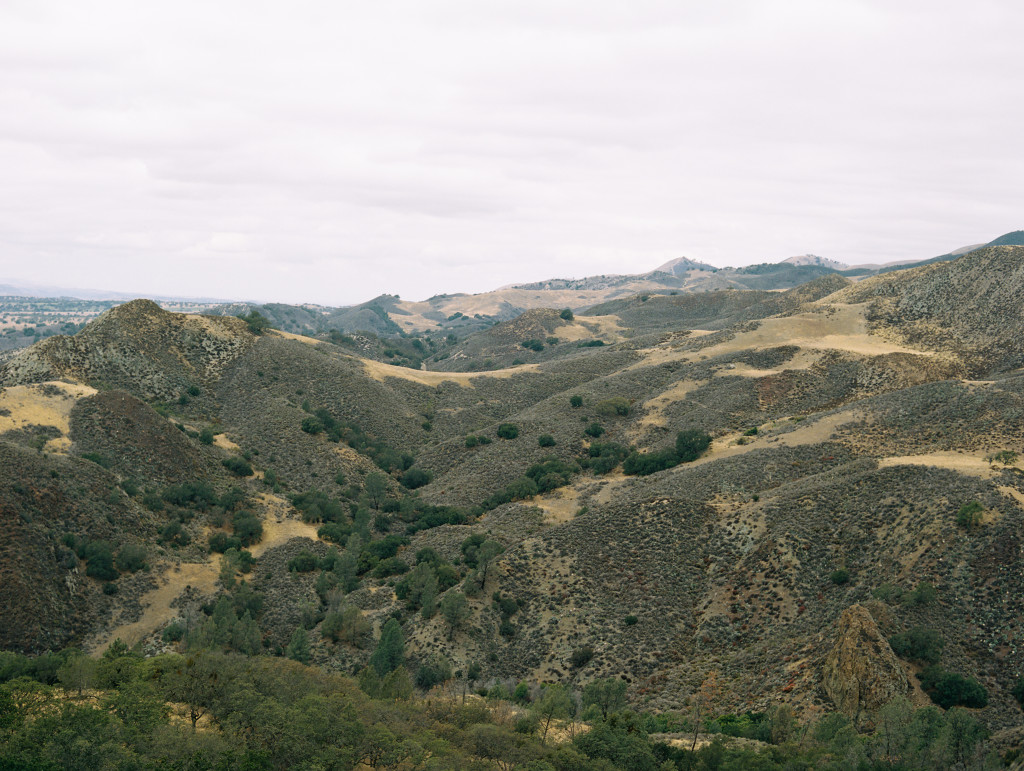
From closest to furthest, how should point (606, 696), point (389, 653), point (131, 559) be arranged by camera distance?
point (606, 696) < point (389, 653) < point (131, 559)

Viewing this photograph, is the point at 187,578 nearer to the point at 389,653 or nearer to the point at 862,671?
the point at 389,653

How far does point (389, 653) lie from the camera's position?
137 ft

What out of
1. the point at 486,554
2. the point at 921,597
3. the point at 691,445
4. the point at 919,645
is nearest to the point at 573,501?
the point at 691,445

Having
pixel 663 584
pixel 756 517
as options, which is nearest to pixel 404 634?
pixel 663 584

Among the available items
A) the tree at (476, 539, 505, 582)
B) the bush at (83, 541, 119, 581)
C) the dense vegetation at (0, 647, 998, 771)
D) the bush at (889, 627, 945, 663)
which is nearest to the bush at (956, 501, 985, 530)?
the bush at (889, 627, 945, 663)

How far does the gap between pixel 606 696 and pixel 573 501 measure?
29.4 m

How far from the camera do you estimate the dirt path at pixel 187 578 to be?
147 feet

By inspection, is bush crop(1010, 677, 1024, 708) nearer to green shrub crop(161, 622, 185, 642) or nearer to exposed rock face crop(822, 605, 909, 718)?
exposed rock face crop(822, 605, 909, 718)

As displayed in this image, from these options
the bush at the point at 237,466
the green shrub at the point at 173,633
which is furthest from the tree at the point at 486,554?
the bush at the point at 237,466

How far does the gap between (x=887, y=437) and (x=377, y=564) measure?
46740mm

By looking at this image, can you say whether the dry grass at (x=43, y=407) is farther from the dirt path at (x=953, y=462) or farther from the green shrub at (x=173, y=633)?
the dirt path at (x=953, y=462)

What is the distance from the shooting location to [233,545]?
2237 inches

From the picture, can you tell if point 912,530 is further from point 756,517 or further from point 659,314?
point 659,314

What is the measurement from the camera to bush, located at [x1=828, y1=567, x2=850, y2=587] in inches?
1674
